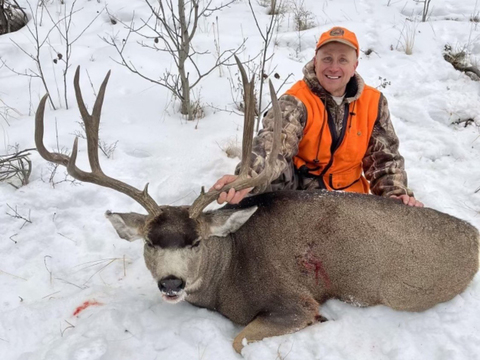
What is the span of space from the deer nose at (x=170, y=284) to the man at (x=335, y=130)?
4.48 feet

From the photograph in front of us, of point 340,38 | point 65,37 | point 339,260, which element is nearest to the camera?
point 339,260

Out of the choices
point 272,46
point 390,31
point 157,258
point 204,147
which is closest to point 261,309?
point 157,258

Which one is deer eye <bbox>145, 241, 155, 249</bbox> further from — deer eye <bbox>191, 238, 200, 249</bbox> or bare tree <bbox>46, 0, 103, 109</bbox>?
bare tree <bbox>46, 0, 103, 109</bbox>

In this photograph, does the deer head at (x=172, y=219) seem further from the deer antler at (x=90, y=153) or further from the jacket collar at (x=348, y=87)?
the jacket collar at (x=348, y=87)

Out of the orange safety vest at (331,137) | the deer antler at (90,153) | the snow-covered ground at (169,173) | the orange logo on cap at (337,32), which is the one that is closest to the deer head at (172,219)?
the deer antler at (90,153)

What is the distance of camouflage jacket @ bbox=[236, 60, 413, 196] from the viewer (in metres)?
4.63

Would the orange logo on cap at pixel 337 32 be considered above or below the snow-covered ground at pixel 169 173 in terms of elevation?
above

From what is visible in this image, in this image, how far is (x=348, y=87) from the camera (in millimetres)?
4875

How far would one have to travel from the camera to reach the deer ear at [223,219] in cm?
371

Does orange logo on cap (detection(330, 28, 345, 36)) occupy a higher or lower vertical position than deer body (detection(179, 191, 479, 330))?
higher

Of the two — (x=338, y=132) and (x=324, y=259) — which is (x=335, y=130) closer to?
(x=338, y=132)

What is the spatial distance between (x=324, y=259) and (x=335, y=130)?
4.95 ft

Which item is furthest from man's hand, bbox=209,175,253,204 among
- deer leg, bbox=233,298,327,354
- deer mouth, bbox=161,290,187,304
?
deer leg, bbox=233,298,327,354

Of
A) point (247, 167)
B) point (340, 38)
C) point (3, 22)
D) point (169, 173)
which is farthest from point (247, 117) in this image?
point (3, 22)
